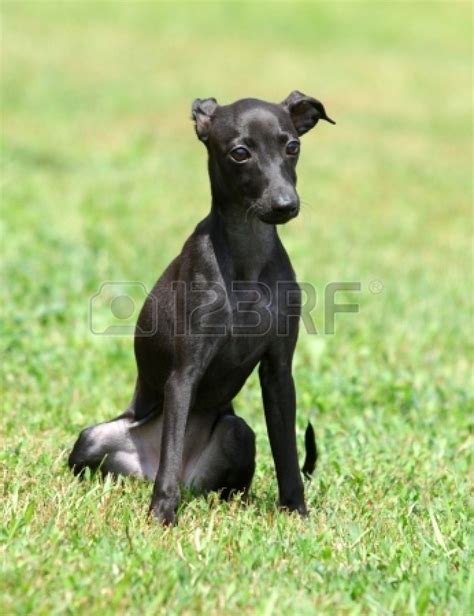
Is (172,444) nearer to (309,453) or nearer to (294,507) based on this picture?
(294,507)

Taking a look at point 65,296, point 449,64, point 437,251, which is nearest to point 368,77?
point 449,64

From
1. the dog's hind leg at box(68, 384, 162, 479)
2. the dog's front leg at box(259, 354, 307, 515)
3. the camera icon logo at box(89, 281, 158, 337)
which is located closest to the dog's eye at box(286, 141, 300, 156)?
the dog's front leg at box(259, 354, 307, 515)

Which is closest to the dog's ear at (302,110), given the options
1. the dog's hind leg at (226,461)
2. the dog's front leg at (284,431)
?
the dog's front leg at (284,431)

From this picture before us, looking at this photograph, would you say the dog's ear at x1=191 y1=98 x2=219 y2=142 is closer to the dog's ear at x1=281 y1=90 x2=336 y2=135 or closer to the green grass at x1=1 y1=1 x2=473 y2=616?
the dog's ear at x1=281 y1=90 x2=336 y2=135

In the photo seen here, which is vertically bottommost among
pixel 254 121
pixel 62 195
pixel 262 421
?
pixel 262 421

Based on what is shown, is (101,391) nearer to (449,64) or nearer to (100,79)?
(100,79)

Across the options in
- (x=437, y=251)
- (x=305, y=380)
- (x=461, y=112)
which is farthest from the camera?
(x=461, y=112)

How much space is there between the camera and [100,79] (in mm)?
25672

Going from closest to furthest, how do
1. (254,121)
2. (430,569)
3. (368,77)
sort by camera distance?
(430,569), (254,121), (368,77)

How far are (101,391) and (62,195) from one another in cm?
710

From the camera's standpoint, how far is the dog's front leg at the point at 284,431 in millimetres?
5465

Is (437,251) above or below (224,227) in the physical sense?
below

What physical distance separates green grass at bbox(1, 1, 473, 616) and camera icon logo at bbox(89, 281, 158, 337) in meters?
0.12

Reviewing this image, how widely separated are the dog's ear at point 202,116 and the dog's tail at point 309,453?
157 cm
